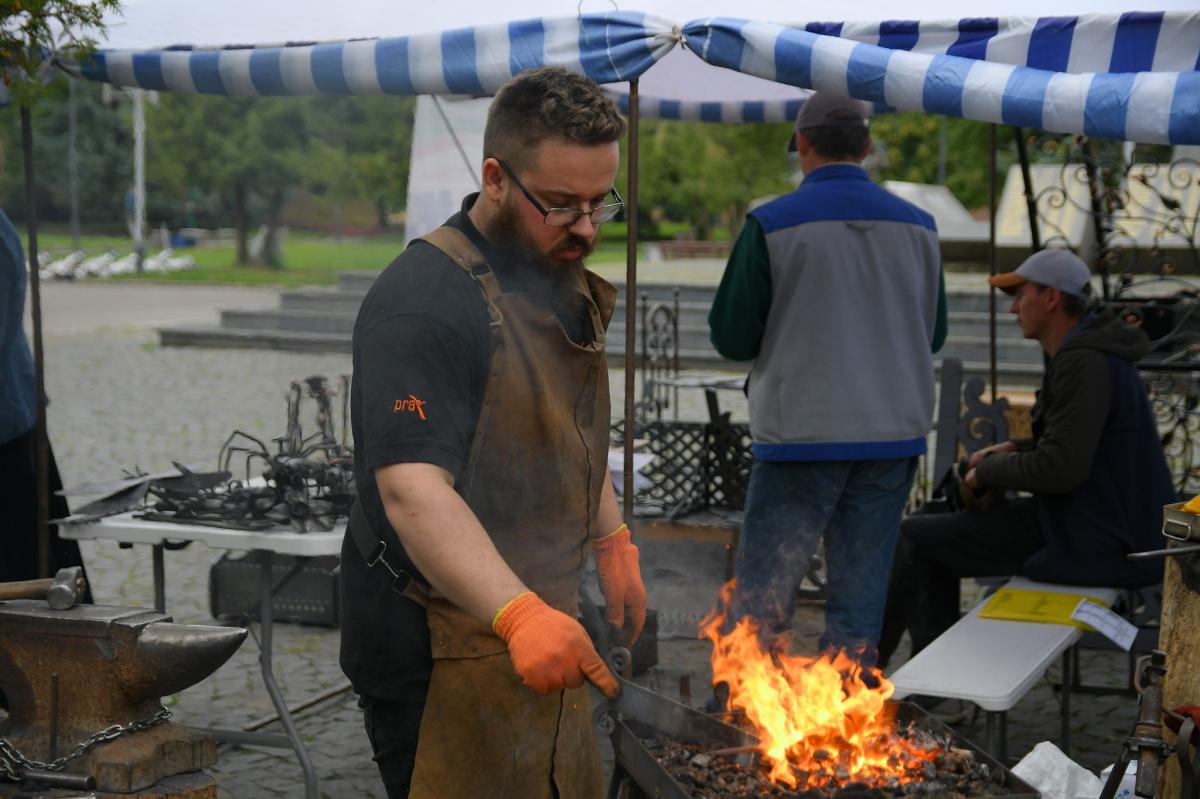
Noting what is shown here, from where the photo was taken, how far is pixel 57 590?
2.75 meters

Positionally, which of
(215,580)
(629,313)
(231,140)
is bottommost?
(215,580)

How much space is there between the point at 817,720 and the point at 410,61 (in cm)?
243

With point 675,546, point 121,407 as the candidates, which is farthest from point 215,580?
point 121,407

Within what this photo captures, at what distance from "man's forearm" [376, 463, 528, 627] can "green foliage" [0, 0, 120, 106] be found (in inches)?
92.1

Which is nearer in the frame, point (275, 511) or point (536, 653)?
point (536, 653)

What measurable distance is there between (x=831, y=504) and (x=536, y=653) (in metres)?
2.36

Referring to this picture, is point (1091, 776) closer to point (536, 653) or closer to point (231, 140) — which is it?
point (536, 653)

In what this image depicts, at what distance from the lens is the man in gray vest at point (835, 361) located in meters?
4.21

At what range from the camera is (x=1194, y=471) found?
5691 mm

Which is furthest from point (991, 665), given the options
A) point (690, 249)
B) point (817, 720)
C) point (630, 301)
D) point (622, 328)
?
point (690, 249)

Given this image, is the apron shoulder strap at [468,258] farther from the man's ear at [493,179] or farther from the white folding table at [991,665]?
the white folding table at [991,665]

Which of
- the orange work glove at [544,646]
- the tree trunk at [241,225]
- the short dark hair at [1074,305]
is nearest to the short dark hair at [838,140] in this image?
the short dark hair at [1074,305]

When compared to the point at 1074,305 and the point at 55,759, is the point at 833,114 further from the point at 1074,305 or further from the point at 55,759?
the point at 55,759

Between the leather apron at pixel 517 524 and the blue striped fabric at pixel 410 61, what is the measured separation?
1457 mm
